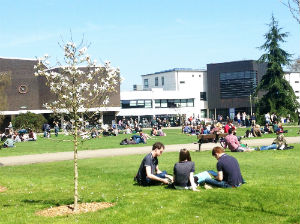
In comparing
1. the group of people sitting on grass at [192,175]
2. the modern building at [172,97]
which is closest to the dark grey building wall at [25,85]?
the modern building at [172,97]

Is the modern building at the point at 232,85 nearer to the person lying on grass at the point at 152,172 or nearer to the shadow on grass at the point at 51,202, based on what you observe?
the person lying on grass at the point at 152,172

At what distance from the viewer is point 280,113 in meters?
49.6

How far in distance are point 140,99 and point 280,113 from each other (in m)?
36.8

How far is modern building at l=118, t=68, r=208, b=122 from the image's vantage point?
8225 centimetres

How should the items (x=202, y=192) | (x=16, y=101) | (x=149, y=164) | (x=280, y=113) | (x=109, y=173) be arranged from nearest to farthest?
(x=202, y=192), (x=149, y=164), (x=109, y=173), (x=280, y=113), (x=16, y=101)

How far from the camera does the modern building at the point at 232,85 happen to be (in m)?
82.3

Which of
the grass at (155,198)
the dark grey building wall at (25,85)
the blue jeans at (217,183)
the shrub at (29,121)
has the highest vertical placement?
the dark grey building wall at (25,85)

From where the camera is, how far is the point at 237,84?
8356 cm

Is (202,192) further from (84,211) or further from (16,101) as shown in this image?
(16,101)

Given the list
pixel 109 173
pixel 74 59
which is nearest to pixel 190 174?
pixel 74 59

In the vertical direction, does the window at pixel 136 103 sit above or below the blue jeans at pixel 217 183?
above

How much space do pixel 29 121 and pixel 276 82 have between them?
29.6 metres

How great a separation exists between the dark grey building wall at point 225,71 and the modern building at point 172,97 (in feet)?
8.06

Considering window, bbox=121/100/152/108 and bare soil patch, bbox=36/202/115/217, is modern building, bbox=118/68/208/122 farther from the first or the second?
bare soil patch, bbox=36/202/115/217
